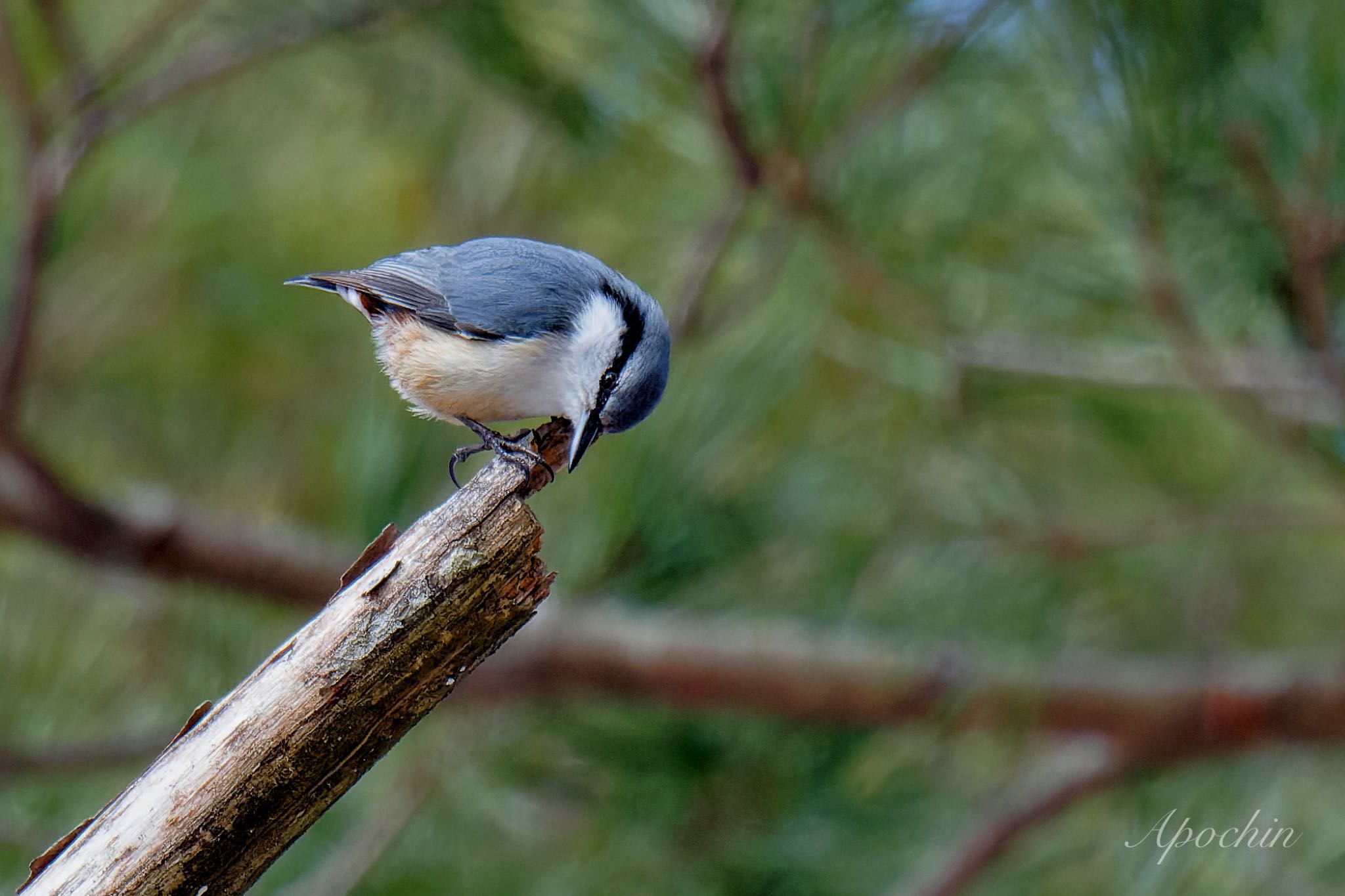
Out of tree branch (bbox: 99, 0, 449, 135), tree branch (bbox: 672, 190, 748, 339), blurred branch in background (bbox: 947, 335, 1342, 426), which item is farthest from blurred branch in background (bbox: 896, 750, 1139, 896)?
tree branch (bbox: 99, 0, 449, 135)

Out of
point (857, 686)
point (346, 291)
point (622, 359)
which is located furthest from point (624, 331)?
point (857, 686)

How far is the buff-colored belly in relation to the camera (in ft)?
2.35

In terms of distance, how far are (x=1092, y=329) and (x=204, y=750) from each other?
1.08m

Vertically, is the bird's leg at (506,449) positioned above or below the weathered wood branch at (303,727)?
below

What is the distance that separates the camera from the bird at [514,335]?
680 millimetres

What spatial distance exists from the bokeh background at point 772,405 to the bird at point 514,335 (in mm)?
164

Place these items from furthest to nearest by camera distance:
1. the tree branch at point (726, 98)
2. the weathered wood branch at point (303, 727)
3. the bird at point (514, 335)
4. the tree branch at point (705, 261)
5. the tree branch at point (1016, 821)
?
the tree branch at point (1016, 821) < the tree branch at point (705, 261) < the tree branch at point (726, 98) < the bird at point (514, 335) < the weathered wood branch at point (303, 727)

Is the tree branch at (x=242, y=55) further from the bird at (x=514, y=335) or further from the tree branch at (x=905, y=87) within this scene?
the tree branch at (x=905, y=87)

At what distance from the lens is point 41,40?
1.14 m

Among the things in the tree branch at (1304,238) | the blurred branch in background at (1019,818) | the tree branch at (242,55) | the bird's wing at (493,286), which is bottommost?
the blurred branch in background at (1019,818)

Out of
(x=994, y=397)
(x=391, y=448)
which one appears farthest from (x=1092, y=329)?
(x=391, y=448)

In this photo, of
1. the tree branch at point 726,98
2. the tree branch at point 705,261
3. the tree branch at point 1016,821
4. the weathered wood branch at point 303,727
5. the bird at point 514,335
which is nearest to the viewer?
the weathered wood branch at point 303,727

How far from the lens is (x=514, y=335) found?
75 cm

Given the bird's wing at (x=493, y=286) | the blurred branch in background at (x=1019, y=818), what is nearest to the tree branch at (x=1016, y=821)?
the blurred branch in background at (x=1019, y=818)
